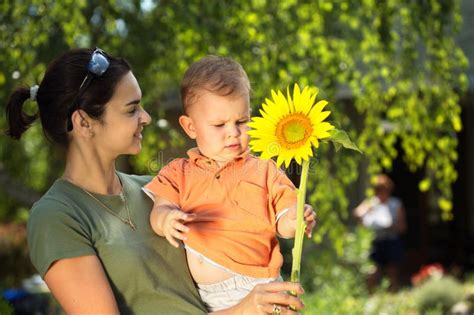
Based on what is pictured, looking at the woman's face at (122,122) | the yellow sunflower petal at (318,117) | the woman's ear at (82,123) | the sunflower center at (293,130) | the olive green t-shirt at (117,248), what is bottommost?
the olive green t-shirt at (117,248)

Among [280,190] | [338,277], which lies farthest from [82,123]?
[338,277]

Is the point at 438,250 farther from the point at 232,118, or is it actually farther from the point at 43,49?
the point at 232,118

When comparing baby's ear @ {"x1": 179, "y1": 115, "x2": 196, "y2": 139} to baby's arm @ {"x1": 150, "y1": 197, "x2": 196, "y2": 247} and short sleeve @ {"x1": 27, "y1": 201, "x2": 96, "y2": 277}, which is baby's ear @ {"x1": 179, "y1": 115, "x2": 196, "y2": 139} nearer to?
baby's arm @ {"x1": 150, "y1": 197, "x2": 196, "y2": 247}

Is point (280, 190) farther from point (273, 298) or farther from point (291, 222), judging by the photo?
point (273, 298)

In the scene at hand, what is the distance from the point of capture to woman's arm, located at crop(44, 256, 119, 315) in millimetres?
1853

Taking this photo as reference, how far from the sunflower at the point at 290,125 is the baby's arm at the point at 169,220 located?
0.81ft

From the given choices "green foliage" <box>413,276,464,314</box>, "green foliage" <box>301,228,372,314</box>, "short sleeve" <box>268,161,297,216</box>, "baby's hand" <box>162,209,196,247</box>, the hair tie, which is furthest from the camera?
"green foliage" <box>413,276,464,314</box>

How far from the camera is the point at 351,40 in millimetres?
5582

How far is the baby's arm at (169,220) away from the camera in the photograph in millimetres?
1832

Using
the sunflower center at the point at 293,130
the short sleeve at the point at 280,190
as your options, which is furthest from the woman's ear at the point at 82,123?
the sunflower center at the point at 293,130

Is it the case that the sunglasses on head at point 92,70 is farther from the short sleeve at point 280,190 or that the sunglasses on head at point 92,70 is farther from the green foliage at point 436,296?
the green foliage at point 436,296

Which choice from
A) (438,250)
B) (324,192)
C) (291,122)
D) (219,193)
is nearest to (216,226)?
(219,193)

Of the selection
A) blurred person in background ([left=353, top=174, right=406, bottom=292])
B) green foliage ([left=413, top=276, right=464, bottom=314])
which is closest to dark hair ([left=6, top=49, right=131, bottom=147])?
green foliage ([left=413, top=276, right=464, bottom=314])

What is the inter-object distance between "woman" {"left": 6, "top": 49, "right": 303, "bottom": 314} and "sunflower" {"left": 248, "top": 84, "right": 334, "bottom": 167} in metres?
0.34
